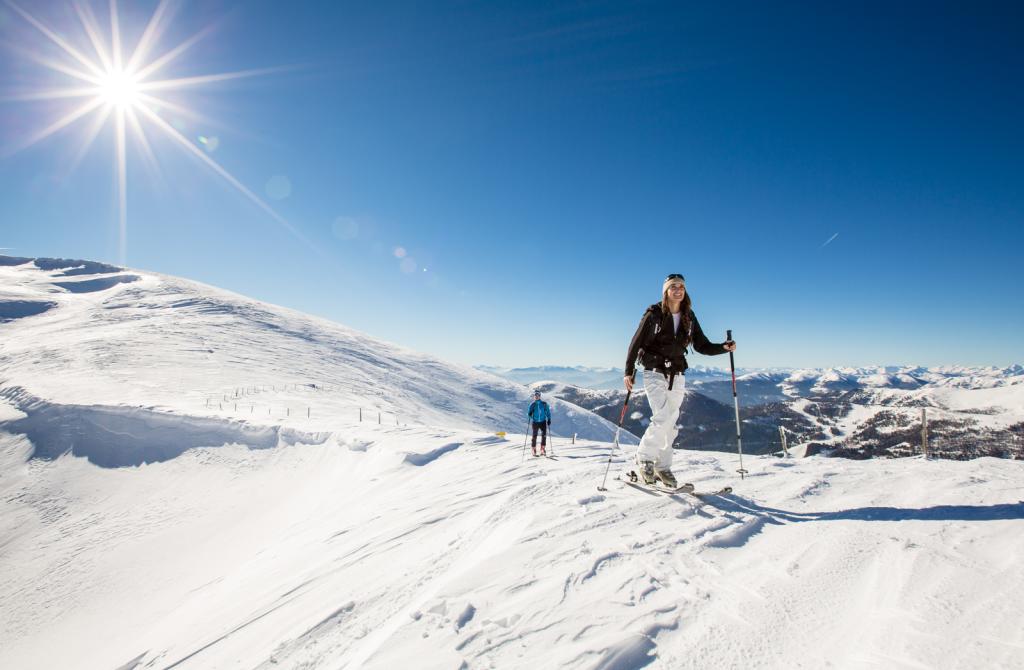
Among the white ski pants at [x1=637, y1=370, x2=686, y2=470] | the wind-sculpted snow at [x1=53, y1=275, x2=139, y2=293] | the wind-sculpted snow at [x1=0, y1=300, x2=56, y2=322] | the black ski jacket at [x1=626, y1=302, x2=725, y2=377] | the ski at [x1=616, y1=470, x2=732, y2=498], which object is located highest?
the wind-sculpted snow at [x1=53, y1=275, x2=139, y2=293]

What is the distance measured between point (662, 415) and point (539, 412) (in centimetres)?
767

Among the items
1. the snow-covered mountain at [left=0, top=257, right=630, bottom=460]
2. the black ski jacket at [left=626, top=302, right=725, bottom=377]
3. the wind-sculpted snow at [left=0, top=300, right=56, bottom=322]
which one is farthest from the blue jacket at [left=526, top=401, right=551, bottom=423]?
the wind-sculpted snow at [left=0, top=300, right=56, bottom=322]

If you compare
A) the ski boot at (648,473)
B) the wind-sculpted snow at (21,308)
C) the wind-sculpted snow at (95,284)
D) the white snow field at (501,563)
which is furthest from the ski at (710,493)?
the wind-sculpted snow at (95,284)

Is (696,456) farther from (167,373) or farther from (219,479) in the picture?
(167,373)

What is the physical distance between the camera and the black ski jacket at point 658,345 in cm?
579

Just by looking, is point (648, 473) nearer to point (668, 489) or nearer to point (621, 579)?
point (668, 489)

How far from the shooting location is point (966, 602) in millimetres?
2838

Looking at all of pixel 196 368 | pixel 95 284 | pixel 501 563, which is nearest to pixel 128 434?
pixel 196 368

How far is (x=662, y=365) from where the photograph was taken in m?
5.80

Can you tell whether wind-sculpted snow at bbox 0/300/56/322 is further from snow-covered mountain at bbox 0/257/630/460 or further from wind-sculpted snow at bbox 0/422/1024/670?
wind-sculpted snow at bbox 0/422/1024/670

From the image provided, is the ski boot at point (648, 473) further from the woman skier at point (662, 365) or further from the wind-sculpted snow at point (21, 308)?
the wind-sculpted snow at point (21, 308)

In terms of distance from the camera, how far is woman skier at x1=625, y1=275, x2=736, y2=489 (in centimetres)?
575

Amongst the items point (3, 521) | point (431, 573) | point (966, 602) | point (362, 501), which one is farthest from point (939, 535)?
point (3, 521)

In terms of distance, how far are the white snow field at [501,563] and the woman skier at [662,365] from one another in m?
0.61
